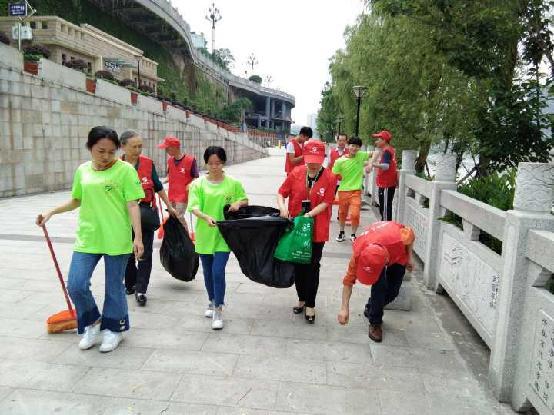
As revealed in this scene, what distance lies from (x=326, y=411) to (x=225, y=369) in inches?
31.3

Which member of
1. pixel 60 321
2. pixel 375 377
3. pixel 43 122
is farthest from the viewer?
pixel 43 122

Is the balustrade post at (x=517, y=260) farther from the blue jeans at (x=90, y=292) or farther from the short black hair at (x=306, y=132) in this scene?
the short black hair at (x=306, y=132)

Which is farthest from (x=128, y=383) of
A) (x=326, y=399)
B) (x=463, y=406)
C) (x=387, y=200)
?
(x=387, y=200)

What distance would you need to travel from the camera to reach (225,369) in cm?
314

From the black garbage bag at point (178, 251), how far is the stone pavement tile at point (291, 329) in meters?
0.95

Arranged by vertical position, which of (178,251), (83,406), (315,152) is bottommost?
(83,406)

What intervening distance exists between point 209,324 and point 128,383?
107 cm

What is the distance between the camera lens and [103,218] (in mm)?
3217

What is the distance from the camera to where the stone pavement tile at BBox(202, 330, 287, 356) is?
3438 mm

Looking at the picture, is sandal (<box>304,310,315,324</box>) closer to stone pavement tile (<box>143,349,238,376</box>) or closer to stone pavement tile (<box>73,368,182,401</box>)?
stone pavement tile (<box>143,349,238,376</box>)

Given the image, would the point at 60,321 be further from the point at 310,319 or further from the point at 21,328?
the point at 310,319

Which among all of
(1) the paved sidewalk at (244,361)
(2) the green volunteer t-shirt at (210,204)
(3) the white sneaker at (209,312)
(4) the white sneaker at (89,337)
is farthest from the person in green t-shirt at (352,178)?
(4) the white sneaker at (89,337)

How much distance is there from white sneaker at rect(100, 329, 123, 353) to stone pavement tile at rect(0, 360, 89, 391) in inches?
9.3

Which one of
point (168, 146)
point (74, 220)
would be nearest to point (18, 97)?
point (74, 220)
